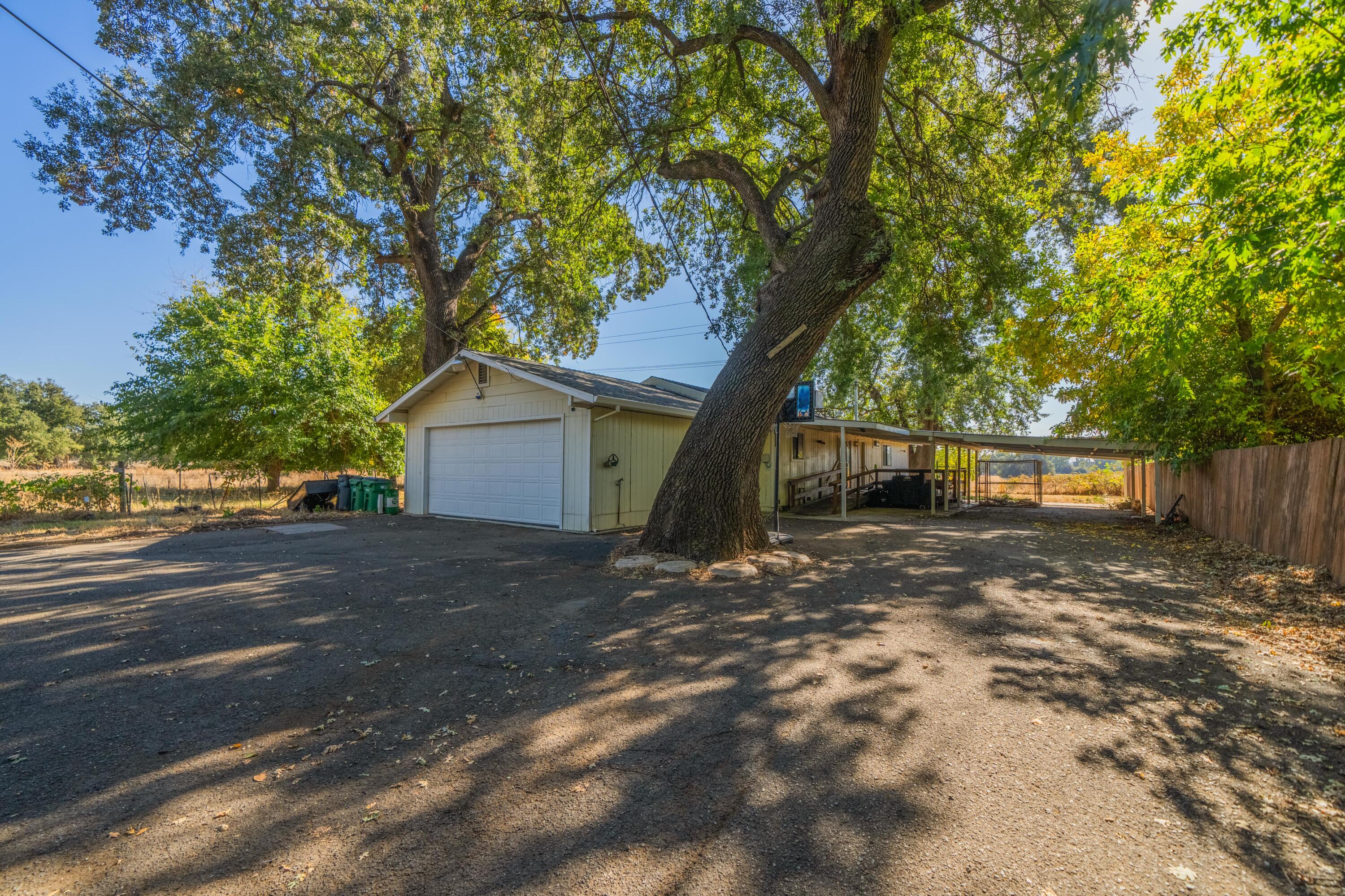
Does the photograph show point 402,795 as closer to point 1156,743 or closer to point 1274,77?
point 1156,743

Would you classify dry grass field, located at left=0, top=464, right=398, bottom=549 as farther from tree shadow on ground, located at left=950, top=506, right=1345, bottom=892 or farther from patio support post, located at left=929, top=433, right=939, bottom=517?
patio support post, located at left=929, top=433, right=939, bottom=517

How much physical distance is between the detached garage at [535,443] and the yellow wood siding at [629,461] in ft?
0.07

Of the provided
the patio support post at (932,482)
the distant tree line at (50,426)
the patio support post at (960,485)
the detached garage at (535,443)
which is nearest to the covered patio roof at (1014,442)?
the patio support post at (932,482)

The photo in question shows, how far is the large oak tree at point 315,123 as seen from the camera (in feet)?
30.3

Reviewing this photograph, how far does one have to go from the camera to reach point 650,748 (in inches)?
103

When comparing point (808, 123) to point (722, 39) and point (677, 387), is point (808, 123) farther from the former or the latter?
point (677, 387)

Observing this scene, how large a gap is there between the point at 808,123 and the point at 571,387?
6132 millimetres

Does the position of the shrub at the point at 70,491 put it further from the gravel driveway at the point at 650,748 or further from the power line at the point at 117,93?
the gravel driveway at the point at 650,748

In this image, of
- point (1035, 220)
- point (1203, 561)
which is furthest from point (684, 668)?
point (1035, 220)

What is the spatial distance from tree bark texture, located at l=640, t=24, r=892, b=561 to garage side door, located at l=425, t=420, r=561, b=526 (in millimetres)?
4095

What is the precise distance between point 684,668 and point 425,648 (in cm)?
179

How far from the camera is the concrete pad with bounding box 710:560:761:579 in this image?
6266 millimetres

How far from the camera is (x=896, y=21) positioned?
634 cm

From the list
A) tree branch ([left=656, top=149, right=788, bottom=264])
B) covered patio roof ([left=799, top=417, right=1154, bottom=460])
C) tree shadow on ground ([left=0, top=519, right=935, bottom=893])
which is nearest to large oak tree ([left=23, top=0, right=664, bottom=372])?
tree branch ([left=656, top=149, right=788, bottom=264])
